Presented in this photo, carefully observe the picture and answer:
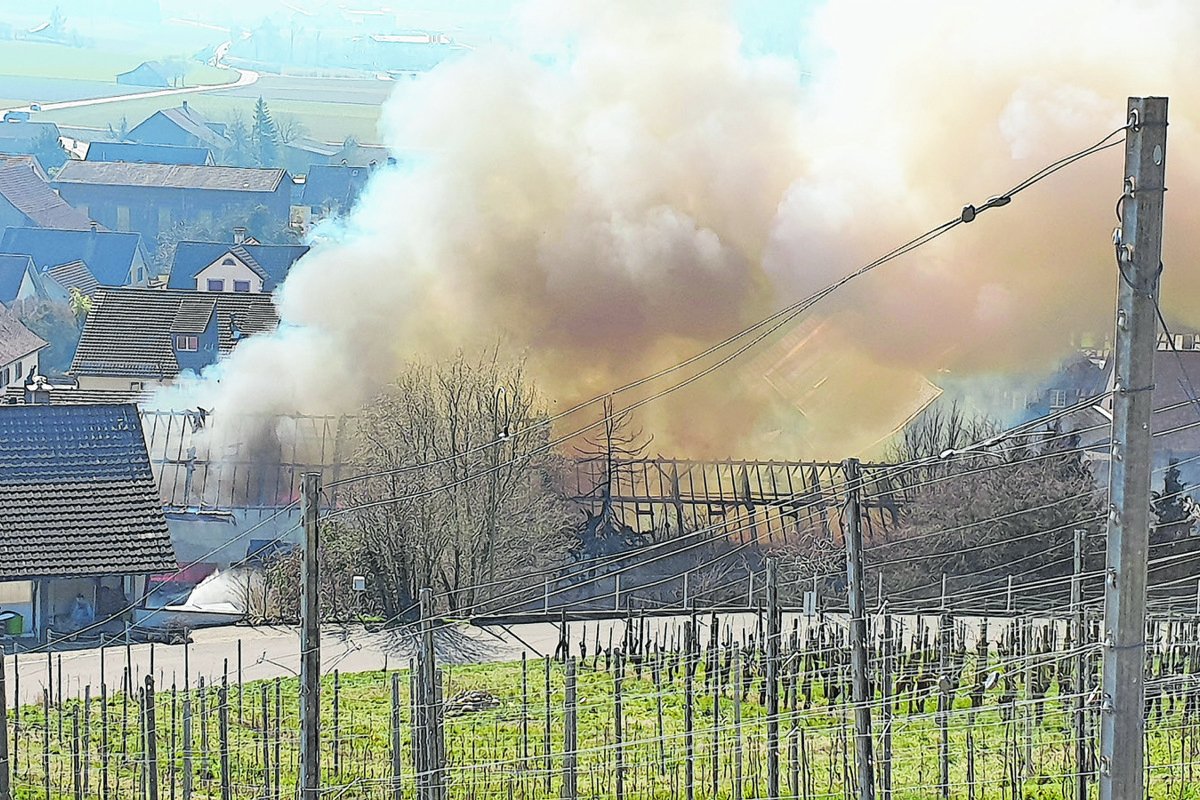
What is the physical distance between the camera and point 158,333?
2666 cm

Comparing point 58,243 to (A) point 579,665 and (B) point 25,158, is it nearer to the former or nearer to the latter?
(B) point 25,158

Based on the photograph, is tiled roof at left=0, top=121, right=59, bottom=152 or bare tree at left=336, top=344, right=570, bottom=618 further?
tiled roof at left=0, top=121, right=59, bottom=152

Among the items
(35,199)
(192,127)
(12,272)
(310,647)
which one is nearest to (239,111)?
(192,127)

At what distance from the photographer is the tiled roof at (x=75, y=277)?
126 ft

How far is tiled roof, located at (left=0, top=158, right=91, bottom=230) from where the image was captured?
47.2m

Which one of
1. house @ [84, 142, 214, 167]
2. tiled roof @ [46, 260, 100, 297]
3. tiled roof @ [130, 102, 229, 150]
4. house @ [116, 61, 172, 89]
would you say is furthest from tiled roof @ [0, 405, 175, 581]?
house @ [116, 61, 172, 89]

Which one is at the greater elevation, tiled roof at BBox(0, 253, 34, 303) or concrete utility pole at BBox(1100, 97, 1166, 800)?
tiled roof at BBox(0, 253, 34, 303)

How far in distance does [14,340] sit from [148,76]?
43.3 metres

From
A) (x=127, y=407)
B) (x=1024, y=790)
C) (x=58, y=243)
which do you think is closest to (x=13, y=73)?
(x=58, y=243)

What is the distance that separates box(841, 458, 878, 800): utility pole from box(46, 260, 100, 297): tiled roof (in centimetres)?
3298

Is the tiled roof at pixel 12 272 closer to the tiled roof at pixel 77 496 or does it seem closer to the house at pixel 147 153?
the house at pixel 147 153

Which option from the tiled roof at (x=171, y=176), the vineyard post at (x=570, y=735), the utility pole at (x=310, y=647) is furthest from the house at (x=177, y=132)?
the utility pole at (x=310, y=647)

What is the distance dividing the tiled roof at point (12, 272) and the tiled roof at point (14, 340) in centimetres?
551

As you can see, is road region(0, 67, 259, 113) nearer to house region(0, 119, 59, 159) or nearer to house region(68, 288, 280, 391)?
house region(0, 119, 59, 159)
